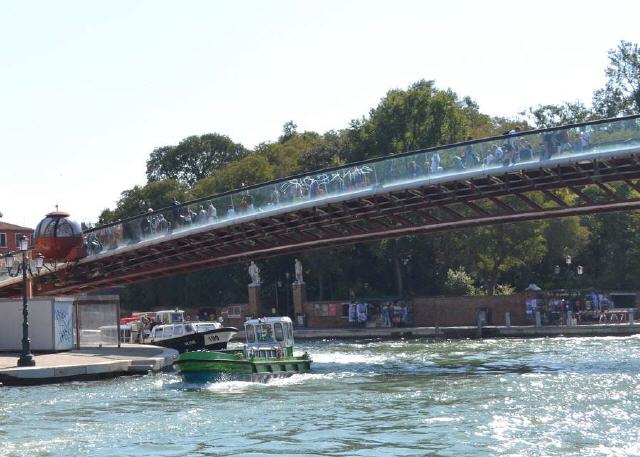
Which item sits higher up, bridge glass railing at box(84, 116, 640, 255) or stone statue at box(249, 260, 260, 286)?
bridge glass railing at box(84, 116, 640, 255)

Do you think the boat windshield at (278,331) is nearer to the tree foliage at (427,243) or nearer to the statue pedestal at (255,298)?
the tree foliage at (427,243)

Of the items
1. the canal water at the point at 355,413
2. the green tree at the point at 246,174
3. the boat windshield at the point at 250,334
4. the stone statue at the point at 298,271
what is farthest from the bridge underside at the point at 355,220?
the green tree at the point at 246,174

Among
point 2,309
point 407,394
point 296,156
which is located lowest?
point 407,394

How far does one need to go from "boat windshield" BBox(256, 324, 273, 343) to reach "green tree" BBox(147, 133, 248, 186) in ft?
226

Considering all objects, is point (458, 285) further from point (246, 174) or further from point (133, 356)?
point (133, 356)

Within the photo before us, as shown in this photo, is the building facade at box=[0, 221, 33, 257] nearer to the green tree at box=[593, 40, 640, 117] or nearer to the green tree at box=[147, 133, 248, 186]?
the green tree at box=[147, 133, 248, 186]

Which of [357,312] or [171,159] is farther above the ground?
[171,159]

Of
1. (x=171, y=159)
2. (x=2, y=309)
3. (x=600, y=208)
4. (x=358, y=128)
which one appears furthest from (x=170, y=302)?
(x=600, y=208)

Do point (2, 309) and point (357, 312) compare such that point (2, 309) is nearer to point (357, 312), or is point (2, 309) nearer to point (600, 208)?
point (600, 208)

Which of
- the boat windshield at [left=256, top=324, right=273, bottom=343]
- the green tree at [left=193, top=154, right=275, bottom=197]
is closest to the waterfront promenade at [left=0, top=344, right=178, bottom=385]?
the boat windshield at [left=256, top=324, right=273, bottom=343]

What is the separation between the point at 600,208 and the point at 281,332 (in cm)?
1164

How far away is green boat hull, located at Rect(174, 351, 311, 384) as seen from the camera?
34031mm

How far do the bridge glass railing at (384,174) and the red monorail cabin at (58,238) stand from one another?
55 centimetres

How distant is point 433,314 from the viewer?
220 ft
